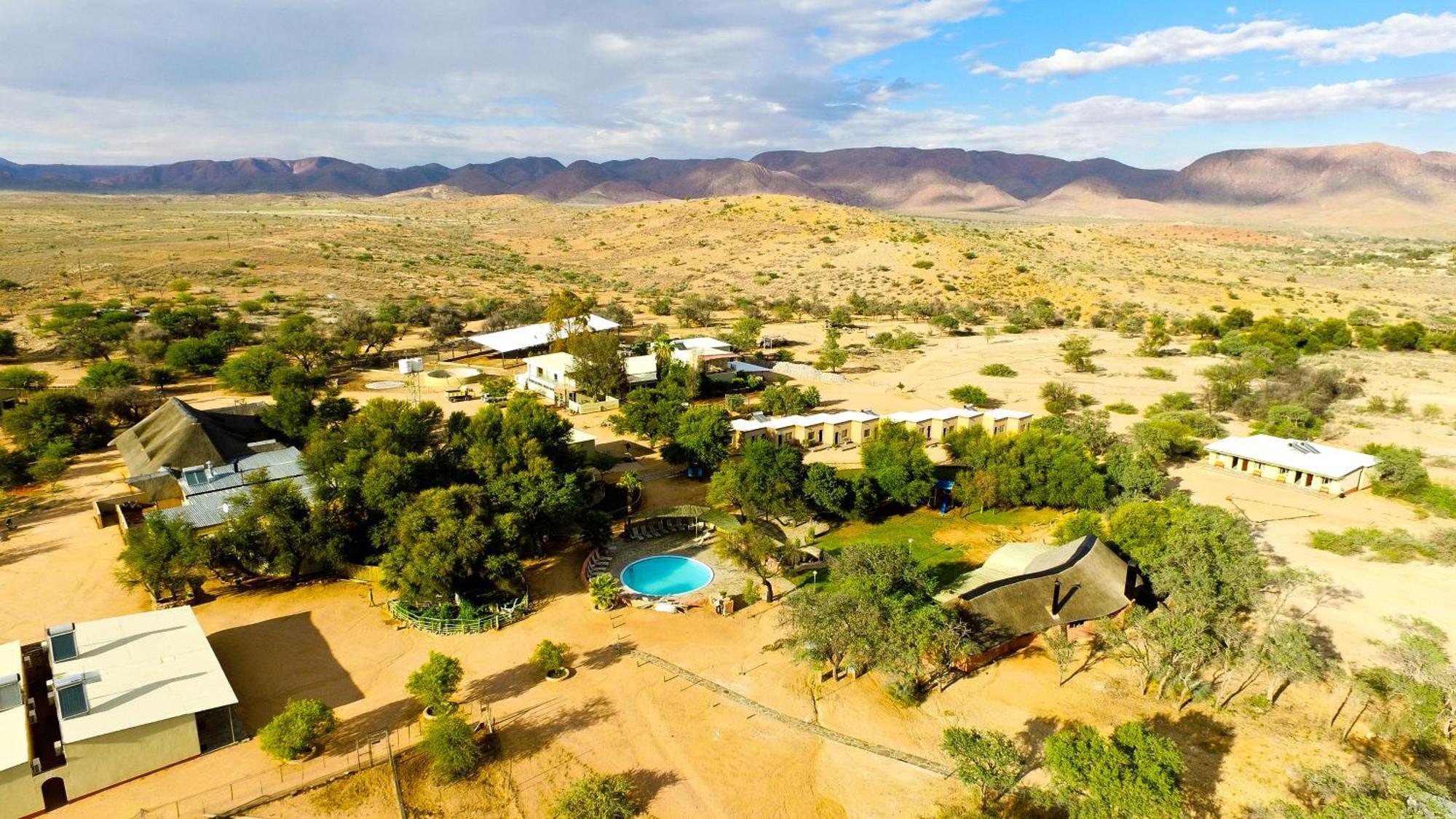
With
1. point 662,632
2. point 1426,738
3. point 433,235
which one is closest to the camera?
point 1426,738

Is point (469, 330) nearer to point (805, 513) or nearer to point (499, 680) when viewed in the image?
point (805, 513)

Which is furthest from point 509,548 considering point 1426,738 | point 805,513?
point 1426,738

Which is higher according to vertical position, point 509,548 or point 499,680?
point 509,548

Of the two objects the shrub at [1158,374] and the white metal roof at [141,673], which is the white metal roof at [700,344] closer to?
the shrub at [1158,374]

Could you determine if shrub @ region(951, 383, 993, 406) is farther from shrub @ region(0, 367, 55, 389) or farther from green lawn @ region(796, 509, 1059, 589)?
shrub @ region(0, 367, 55, 389)

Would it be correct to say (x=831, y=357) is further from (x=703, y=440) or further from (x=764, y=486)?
(x=764, y=486)

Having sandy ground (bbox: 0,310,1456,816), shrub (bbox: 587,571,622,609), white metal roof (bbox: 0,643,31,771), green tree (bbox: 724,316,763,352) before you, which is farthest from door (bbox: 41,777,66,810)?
green tree (bbox: 724,316,763,352)
